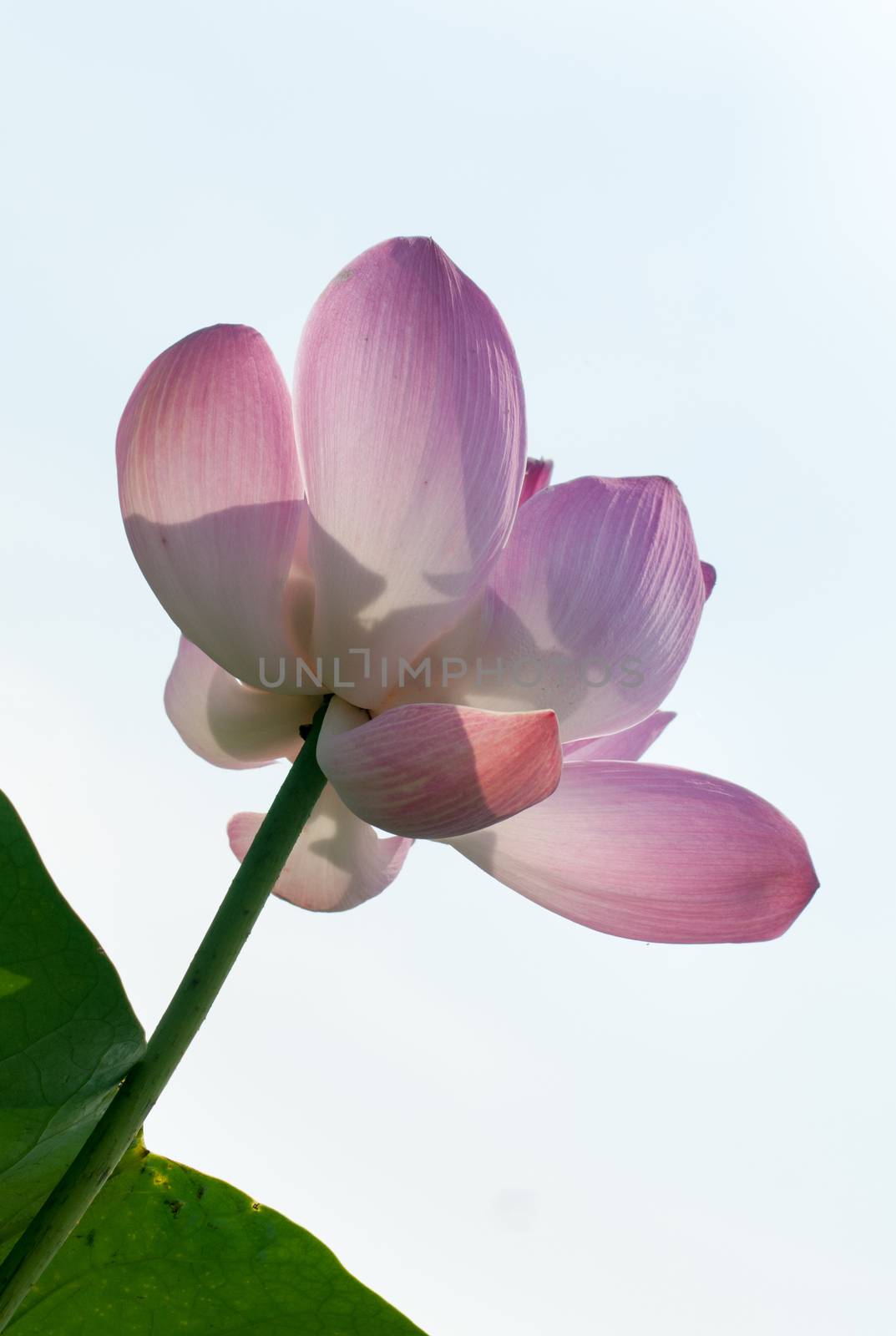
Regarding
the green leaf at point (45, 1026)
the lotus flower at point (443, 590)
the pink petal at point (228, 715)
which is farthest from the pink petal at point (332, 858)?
the green leaf at point (45, 1026)

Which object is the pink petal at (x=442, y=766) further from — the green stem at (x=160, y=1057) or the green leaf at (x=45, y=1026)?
the green leaf at (x=45, y=1026)

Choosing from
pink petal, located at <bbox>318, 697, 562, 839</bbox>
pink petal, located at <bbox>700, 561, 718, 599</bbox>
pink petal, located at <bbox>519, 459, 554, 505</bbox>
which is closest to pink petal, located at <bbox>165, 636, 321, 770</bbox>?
pink petal, located at <bbox>318, 697, 562, 839</bbox>

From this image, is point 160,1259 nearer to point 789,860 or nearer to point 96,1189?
point 96,1189

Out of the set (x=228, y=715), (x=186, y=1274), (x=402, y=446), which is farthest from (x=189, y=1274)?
(x=402, y=446)

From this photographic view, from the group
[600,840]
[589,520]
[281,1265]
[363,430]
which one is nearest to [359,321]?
[363,430]

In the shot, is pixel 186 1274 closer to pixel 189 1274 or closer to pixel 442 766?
pixel 189 1274

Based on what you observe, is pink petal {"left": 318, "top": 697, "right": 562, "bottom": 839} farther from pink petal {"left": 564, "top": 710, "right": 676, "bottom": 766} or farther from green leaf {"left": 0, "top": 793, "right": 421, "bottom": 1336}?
green leaf {"left": 0, "top": 793, "right": 421, "bottom": 1336}
